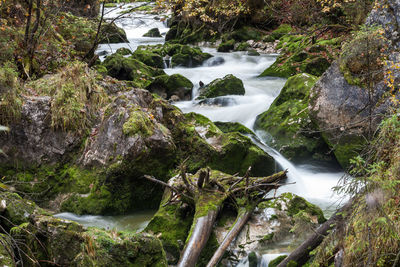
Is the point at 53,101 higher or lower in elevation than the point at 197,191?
higher

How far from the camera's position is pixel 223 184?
221 inches

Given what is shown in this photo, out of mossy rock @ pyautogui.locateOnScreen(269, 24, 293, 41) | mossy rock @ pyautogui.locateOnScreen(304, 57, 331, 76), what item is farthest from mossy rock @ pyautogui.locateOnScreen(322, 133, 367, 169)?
mossy rock @ pyautogui.locateOnScreen(269, 24, 293, 41)

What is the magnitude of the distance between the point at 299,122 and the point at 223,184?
408 cm

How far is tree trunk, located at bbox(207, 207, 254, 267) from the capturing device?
14.5 feet

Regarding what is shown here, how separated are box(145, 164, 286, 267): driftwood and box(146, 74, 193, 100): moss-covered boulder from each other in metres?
7.12

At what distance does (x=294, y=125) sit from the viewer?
892cm

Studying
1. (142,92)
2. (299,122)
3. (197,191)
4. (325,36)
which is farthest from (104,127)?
(325,36)

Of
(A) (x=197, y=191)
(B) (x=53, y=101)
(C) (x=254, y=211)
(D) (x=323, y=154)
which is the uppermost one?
(B) (x=53, y=101)

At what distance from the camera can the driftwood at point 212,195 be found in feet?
15.2

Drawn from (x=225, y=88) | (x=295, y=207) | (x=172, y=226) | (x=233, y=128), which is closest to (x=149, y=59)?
(x=225, y=88)

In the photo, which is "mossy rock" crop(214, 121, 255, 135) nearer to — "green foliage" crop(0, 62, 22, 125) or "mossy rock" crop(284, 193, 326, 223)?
"mossy rock" crop(284, 193, 326, 223)

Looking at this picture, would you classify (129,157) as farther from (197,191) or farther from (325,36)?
(325,36)

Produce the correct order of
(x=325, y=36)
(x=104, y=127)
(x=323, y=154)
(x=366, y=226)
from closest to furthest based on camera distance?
(x=366, y=226) < (x=104, y=127) < (x=323, y=154) < (x=325, y=36)

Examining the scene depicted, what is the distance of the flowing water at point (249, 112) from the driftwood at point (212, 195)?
500 millimetres
